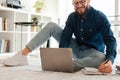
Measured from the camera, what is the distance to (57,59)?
1.48 metres

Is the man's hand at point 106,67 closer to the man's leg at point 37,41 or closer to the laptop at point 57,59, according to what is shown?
Result: the laptop at point 57,59

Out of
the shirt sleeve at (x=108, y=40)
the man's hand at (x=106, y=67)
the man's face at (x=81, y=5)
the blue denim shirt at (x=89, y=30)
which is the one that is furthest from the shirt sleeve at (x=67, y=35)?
the man's hand at (x=106, y=67)

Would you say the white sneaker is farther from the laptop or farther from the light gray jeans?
the laptop

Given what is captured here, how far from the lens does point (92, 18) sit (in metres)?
1.68

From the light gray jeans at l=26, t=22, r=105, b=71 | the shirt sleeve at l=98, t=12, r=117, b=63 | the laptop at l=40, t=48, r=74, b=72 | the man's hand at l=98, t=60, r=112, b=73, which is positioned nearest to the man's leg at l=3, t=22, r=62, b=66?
the light gray jeans at l=26, t=22, r=105, b=71

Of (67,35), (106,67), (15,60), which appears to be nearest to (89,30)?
(67,35)

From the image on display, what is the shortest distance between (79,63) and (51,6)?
3022mm

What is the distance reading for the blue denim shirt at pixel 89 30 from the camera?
1624 millimetres

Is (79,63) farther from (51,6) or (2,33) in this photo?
(51,6)

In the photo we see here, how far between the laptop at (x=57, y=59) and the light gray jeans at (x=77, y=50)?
10 cm

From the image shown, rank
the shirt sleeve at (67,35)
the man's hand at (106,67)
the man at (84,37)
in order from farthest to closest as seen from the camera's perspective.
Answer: the shirt sleeve at (67,35)
the man at (84,37)
the man's hand at (106,67)

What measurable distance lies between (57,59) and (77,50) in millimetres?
321

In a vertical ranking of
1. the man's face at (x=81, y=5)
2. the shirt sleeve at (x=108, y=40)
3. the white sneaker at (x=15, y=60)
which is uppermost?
the man's face at (x=81, y=5)

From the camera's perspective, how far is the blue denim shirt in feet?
5.33
